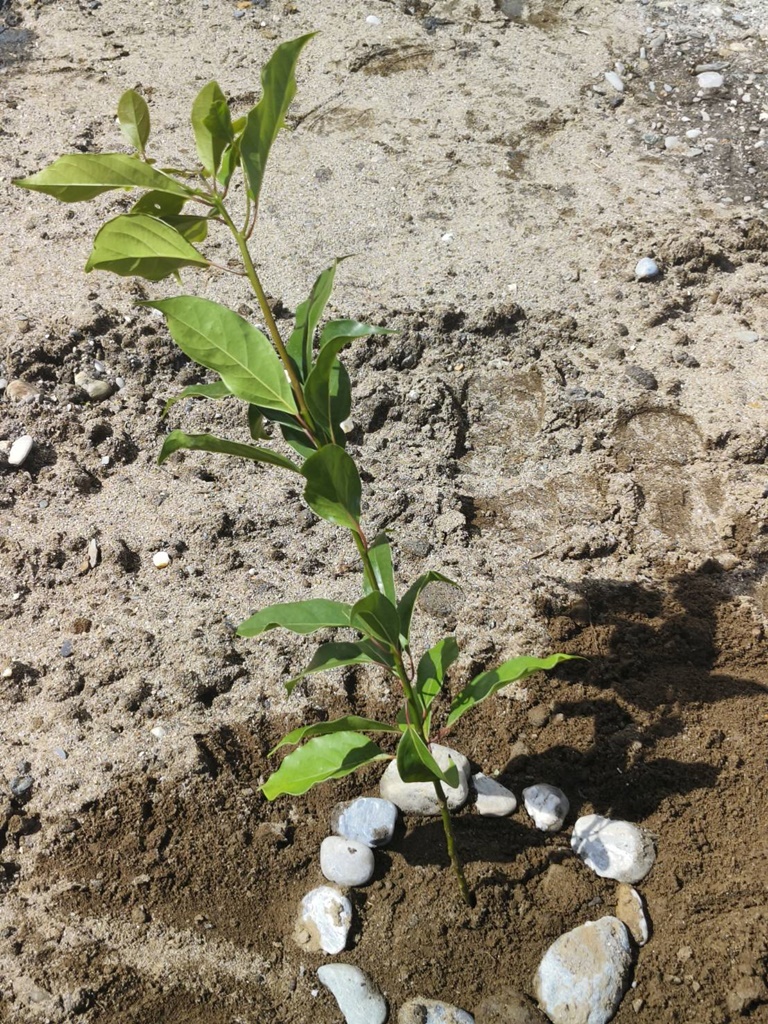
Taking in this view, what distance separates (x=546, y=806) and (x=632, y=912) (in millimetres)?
291

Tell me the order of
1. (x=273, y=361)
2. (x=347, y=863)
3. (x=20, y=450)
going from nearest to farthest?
1. (x=273, y=361)
2. (x=347, y=863)
3. (x=20, y=450)

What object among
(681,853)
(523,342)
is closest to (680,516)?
(523,342)

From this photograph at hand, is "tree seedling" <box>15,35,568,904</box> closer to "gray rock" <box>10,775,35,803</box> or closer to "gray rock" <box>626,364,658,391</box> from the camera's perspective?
"gray rock" <box>10,775,35,803</box>

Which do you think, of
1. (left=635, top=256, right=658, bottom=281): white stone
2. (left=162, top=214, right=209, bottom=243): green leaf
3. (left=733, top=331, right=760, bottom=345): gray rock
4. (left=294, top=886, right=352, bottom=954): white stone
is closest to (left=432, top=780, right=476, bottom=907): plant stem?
(left=294, top=886, right=352, bottom=954): white stone

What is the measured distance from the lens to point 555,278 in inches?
145

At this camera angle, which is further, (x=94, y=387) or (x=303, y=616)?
(x=94, y=387)

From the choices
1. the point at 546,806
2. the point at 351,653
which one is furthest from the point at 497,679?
the point at 546,806

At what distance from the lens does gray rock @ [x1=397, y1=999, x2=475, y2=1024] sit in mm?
1932

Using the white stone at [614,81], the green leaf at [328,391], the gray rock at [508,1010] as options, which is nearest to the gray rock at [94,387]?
the green leaf at [328,391]

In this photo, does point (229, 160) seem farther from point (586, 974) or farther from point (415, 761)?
point (586, 974)

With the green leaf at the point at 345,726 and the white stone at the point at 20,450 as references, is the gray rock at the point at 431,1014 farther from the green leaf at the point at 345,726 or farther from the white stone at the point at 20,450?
the white stone at the point at 20,450

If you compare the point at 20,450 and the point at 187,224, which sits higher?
the point at 187,224

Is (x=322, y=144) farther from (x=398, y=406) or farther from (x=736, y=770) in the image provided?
(x=736, y=770)

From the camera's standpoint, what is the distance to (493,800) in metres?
2.24
